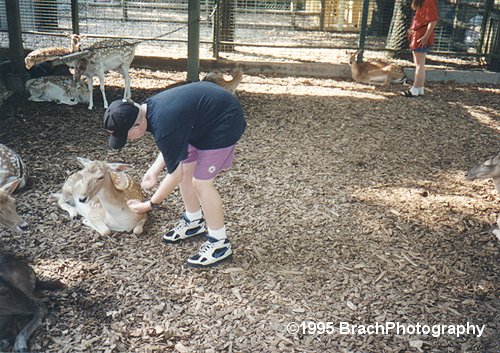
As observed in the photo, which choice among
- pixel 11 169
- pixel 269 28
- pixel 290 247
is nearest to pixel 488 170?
pixel 290 247

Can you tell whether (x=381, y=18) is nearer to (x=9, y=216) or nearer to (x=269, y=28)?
(x=269, y=28)

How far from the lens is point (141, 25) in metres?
15.1

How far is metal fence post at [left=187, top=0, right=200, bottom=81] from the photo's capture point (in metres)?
9.51

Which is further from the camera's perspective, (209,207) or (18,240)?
(18,240)

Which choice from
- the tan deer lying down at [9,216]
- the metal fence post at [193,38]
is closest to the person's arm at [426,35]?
the metal fence post at [193,38]

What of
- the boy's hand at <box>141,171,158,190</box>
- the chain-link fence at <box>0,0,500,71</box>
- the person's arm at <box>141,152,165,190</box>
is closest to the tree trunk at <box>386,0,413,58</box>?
the chain-link fence at <box>0,0,500,71</box>

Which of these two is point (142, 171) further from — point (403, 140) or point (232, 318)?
point (403, 140)

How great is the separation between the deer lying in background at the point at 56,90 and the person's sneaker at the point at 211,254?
16.2 ft

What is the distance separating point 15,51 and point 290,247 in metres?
6.33

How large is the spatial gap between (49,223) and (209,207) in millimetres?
1790

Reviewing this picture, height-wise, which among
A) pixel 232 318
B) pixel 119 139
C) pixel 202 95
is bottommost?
pixel 232 318

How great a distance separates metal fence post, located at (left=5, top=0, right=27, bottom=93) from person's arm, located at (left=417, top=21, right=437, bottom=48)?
Answer: 654cm

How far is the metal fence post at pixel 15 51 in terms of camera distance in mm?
8891

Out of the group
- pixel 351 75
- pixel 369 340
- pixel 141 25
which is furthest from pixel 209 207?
pixel 141 25
